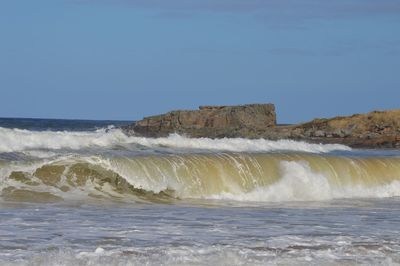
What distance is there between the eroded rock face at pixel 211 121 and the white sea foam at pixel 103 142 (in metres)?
23.5

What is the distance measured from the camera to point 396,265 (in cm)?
838

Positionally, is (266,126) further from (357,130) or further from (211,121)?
(357,130)

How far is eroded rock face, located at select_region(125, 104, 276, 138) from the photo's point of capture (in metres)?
61.0

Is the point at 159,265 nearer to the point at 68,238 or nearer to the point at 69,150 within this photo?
the point at 68,238

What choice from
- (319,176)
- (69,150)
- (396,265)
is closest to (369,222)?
(396,265)

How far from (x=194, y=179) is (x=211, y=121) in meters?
45.9

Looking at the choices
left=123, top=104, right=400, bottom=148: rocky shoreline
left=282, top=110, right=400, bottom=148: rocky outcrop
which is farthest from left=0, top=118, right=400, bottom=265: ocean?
left=123, top=104, right=400, bottom=148: rocky shoreline

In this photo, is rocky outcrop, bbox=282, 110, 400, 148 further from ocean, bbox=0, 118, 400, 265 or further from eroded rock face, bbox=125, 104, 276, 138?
ocean, bbox=0, 118, 400, 265

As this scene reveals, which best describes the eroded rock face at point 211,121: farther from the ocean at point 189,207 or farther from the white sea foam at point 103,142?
the ocean at point 189,207

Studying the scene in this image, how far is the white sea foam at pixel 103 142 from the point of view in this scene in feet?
72.2

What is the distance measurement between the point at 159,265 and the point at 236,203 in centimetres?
827

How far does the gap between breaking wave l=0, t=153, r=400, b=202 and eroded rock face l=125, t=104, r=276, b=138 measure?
123 ft

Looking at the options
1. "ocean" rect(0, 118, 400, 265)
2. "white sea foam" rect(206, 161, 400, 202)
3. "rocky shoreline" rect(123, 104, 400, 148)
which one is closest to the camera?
"ocean" rect(0, 118, 400, 265)

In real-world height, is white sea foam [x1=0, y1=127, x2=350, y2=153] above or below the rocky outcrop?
below
